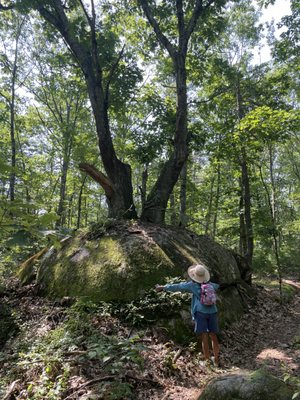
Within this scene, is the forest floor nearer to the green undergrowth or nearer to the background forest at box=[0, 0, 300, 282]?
the green undergrowth

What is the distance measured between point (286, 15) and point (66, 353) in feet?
44.5

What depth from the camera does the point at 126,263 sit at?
638 cm

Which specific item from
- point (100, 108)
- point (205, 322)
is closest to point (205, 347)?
point (205, 322)

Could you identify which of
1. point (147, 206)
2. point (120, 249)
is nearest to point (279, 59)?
point (147, 206)

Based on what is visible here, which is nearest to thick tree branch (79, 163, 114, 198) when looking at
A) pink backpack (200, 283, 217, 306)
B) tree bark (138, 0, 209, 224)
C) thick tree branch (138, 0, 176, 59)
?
tree bark (138, 0, 209, 224)

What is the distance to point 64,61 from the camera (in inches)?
444

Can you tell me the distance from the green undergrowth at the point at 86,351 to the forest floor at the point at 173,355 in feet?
0.14

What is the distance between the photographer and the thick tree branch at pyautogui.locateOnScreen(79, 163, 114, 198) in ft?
30.2

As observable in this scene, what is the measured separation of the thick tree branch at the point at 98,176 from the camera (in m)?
9.22

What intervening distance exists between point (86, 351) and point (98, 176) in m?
6.21

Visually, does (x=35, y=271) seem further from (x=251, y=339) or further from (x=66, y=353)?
(x=251, y=339)

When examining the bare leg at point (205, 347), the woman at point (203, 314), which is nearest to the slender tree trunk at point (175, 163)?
the woman at point (203, 314)

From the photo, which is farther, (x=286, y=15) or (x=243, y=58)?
(x=243, y=58)

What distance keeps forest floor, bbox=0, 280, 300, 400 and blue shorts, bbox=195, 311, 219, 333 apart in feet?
1.69
